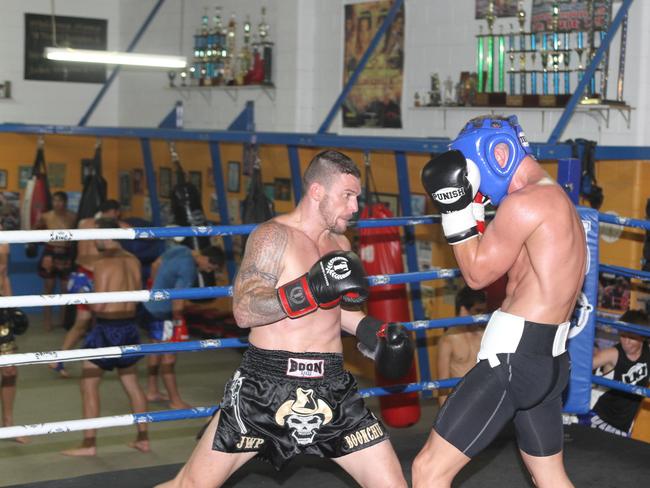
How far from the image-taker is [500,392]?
2975 millimetres

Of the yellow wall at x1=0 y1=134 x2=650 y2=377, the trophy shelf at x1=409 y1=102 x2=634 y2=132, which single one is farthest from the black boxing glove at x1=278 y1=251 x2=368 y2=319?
the trophy shelf at x1=409 y1=102 x2=634 y2=132

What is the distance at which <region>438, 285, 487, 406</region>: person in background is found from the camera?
18.0 feet

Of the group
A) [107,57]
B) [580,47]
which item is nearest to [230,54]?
[107,57]

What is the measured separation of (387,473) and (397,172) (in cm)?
472

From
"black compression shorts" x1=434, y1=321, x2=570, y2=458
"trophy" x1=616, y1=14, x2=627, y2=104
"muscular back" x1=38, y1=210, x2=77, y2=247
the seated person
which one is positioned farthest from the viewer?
"muscular back" x1=38, y1=210, x2=77, y2=247

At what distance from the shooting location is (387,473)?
3.03m

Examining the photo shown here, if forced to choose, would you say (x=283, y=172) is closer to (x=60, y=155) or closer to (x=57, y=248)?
(x=57, y=248)

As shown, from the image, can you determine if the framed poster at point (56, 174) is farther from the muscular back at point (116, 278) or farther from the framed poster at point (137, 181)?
the muscular back at point (116, 278)

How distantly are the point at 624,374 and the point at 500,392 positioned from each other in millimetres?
2695

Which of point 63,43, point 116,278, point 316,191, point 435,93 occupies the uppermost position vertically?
point 63,43

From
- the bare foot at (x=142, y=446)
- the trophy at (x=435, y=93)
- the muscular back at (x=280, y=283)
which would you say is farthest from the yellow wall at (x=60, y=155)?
the muscular back at (x=280, y=283)

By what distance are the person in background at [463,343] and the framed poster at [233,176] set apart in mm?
4865

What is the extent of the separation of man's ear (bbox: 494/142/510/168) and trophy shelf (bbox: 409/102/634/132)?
3.69 meters

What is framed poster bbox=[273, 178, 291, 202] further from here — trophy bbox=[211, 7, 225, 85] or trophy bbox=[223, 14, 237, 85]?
trophy bbox=[211, 7, 225, 85]
